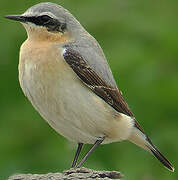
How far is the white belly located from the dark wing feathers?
65mm

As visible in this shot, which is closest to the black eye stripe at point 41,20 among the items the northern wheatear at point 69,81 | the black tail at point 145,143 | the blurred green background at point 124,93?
the northern wheatear at point 69,81

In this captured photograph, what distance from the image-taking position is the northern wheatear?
12.9 m

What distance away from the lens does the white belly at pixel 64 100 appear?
1291 cm

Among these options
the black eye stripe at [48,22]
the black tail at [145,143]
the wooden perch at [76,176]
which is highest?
the black eye stripe at [48,22]

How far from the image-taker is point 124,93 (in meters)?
15.3

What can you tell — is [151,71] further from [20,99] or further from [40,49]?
[40,49]

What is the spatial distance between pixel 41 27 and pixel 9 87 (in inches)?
102

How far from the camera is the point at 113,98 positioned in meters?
13.5

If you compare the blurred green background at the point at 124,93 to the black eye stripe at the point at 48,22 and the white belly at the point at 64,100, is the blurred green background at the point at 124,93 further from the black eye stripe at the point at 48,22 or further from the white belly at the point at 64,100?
the black eye stripe at the point at 48,22

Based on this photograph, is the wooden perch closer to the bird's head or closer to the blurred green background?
the blurred green background

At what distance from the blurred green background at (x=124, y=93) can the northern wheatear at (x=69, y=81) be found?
41.2 inches

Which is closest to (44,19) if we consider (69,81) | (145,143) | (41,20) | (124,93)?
(41,20)

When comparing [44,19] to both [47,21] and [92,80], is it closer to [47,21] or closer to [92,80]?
[47,21]

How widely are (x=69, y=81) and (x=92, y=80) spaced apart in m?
0.42
